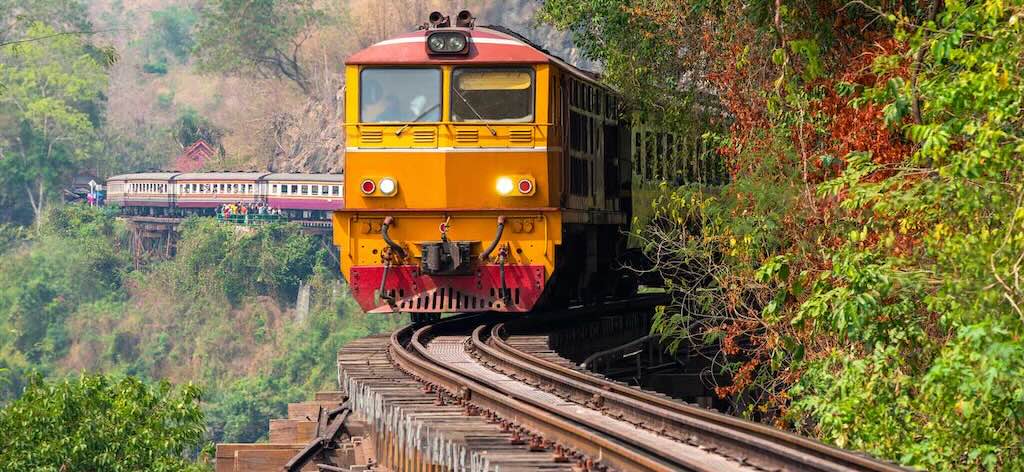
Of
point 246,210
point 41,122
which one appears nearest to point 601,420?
point 246,210

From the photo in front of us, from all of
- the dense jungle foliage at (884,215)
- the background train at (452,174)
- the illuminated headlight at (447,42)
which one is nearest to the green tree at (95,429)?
the background train at (452,174)

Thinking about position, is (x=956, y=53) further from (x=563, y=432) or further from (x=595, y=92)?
(x=595, y=92)

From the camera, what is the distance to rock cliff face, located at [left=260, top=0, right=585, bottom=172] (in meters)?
75.9

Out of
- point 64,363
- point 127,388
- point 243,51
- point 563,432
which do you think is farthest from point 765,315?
point 243,51

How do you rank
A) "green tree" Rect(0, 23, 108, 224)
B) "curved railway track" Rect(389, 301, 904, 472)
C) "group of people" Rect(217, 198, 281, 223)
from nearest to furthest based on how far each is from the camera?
"curved railway track" Rect(389, 301, 904, 472)
"group of people" Rect(217, 198, 281, 223)
"green tree" Rect(0, 23, 108, 224)

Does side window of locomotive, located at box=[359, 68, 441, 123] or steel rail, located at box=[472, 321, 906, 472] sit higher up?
side window of locomotive, located at box=[359, 68, 441, 123]

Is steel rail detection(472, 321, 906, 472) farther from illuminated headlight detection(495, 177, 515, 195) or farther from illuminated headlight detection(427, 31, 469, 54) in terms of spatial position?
illuminated headlight detection(427, 31, 469, 54)

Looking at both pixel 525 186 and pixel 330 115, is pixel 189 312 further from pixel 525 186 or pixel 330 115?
pixel 525 186

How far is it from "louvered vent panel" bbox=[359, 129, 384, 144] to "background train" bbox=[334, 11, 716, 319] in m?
0.01

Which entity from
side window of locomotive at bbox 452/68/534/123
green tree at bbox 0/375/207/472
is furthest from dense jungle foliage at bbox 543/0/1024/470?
green tree at bbox 0/375/207/472

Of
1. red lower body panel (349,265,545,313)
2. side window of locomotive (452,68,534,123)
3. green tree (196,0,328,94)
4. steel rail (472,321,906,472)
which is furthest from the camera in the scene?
green tree (196,0,328,94)

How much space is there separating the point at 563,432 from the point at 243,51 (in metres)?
78.1

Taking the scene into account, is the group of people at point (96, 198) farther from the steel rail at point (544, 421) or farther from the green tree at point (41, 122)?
the steel rail at point (544, 421)

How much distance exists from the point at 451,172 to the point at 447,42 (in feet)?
4.24
